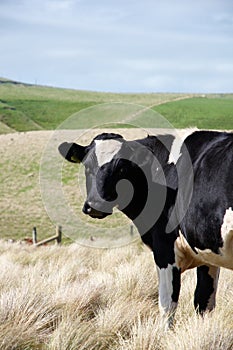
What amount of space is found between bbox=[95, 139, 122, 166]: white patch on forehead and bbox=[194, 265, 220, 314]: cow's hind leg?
155 cm

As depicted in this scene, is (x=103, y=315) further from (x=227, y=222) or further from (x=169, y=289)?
(x=227, y=222)

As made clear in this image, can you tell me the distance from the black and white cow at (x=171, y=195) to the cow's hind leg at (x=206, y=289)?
11 mm

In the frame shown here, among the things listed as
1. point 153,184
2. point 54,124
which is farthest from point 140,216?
point 54,124

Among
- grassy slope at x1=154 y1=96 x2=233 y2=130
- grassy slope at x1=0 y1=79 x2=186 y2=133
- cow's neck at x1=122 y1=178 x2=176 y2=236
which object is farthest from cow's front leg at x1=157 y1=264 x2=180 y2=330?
grassy slope at x1=0 y1=79 x2=186 y2=133

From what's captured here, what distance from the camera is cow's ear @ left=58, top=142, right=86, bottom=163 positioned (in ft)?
20.9

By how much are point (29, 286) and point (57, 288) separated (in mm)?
433

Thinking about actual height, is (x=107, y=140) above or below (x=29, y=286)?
above

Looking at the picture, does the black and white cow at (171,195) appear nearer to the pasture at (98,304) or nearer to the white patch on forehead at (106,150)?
the white patch on forehead at (106,150)

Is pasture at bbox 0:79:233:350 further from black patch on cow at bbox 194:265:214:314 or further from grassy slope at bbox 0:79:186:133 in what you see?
grassy slope at bbox 0:79:186:133

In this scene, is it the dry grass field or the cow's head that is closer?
the dry grass field

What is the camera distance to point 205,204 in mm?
4668

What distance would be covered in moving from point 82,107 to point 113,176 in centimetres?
9439

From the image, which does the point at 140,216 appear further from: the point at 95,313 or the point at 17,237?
the point at 17,237

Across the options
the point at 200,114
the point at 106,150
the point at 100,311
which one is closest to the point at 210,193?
the point at 106,150
